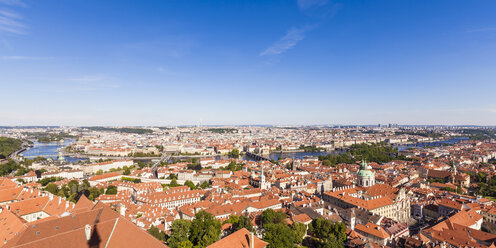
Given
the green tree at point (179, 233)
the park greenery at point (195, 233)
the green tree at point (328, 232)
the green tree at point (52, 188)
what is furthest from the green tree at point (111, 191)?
the green tree at point (328, 232)

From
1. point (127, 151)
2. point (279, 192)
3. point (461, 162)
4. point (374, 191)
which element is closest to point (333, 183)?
point (374, 191)

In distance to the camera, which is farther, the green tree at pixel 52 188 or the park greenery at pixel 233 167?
the park greenery at pixel 233 167

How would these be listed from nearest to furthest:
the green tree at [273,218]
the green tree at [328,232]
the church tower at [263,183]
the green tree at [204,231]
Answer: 1. the green tree at [204,231]
2. the green tree at [328,232]
3. the green tree at [273,218]
4. the church tower at [263,183]

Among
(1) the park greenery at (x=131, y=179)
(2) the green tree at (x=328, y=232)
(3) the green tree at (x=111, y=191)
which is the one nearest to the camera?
(2) the green tree at (x=328, y=232)

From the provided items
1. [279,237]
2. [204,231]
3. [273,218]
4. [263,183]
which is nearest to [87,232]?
[204,231]

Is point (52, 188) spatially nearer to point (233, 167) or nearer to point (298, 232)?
point (233, 167)

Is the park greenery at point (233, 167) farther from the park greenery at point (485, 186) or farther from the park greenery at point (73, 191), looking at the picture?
the park greenery at point (485, 186)
